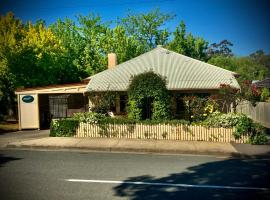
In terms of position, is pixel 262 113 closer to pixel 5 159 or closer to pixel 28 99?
pixel 28 99

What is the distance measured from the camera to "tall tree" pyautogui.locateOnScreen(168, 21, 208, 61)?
46938mm

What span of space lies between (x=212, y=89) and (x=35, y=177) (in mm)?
14302

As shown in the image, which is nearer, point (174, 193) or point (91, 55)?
point (174, 193)

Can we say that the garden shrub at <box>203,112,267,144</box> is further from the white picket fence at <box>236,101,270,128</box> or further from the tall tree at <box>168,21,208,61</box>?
the tall tree at <box>168,21,208,61</box>

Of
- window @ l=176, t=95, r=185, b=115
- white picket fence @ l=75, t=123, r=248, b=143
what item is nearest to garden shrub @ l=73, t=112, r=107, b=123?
white picket fence @ l=75, t=123, r=248, b=143

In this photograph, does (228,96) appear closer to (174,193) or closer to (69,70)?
(174,193)

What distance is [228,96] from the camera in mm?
19016

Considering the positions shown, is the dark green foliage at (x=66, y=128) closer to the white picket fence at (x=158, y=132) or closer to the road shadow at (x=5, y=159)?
the white picket fence at (x=158, y=132)

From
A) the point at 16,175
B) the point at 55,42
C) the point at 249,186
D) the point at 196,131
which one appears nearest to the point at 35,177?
the point at 16,175

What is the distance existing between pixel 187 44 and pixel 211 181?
4187 cm

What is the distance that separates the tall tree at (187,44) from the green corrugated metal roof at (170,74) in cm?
2153

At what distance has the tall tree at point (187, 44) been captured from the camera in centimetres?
4694

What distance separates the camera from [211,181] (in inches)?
364

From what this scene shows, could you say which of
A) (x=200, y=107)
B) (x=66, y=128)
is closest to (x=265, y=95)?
(x=200, y=107)
